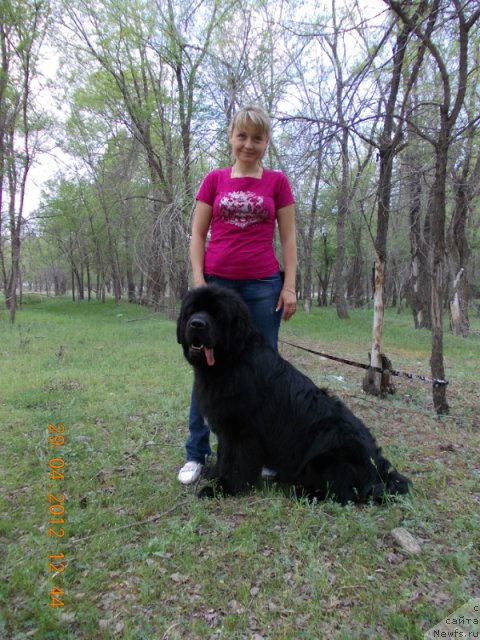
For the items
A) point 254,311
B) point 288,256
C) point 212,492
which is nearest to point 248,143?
point 288,256

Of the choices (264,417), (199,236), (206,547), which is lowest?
(206,547)

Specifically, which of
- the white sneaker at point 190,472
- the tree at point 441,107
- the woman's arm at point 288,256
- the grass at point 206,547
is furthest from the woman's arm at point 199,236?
the tree at point 441,107

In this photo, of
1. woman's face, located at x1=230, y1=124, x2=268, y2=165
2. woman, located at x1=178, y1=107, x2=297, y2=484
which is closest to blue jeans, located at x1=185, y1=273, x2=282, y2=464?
woman, located at x1=178, y1=107, x2=297, y2=484

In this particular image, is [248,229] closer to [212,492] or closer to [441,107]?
[212,492]

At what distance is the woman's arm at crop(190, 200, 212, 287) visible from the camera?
10.3 feet

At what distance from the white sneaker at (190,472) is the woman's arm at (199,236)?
4.86ft

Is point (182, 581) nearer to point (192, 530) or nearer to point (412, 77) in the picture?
point (192, 530)

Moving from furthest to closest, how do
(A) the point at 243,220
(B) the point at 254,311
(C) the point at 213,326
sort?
1. (B) the point at 254,311
2. (A) the point at 243,220
3. (C) the point at 213,326

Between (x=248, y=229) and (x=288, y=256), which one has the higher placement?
(x=248, y=229)

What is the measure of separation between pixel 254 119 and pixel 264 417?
2.11 metres

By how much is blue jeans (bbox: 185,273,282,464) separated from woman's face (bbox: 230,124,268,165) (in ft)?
2.93

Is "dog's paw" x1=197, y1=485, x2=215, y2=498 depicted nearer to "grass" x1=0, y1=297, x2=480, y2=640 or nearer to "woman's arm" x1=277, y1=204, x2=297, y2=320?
"grass" x1=0, y1=297, x2=480, y2=640

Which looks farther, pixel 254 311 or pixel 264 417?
pixel 254 311
